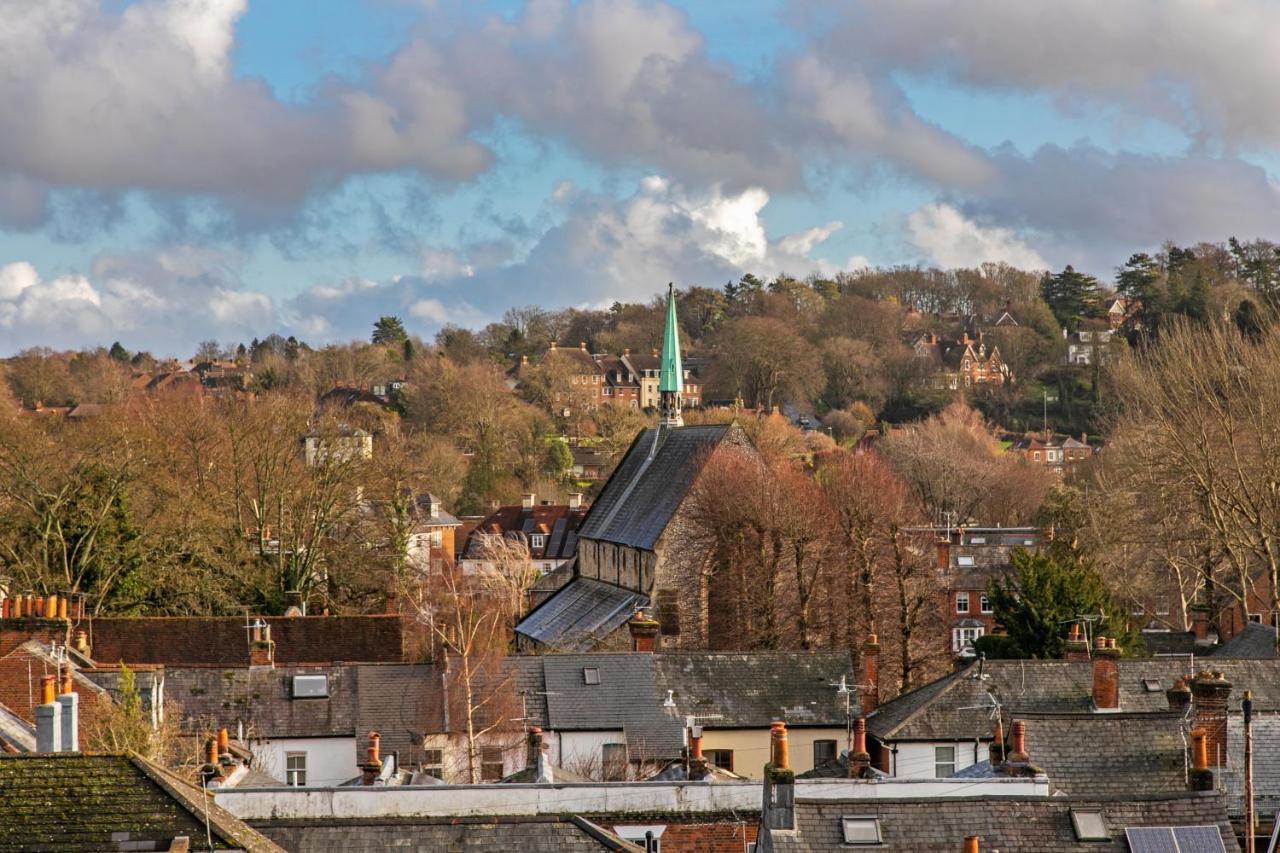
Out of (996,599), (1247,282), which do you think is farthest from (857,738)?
(1247,282)

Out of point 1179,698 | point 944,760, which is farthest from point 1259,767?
point 944,760

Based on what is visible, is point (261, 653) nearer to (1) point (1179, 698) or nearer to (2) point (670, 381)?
(1) point (1179, 698)

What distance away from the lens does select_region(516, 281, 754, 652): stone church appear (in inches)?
2079

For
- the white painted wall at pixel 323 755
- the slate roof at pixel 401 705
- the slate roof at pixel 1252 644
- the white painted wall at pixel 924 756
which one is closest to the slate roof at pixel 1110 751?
the white painted wall at pixel 924 756

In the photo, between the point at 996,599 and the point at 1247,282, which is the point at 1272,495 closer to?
the point at 996,599

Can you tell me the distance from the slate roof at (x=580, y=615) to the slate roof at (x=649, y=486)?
169 cm

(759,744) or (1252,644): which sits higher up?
(1252,644)

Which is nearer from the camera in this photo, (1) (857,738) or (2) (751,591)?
(1) (857,738)

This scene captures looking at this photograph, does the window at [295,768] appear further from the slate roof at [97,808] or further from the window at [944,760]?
the slate roof at [97,808]

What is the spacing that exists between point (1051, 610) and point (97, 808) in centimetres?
3586

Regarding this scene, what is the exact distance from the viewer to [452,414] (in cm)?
11300

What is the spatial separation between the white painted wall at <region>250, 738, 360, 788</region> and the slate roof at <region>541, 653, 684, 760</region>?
13.2ft

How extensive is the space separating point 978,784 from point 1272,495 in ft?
112

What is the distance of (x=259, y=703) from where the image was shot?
3488 cm
